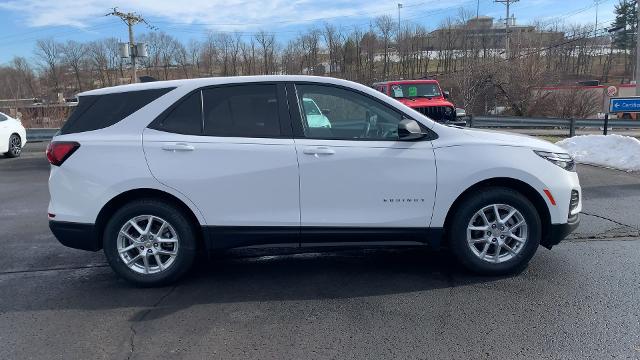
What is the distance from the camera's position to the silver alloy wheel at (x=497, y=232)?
4324 mm

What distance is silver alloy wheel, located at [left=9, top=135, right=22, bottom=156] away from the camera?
47.5 ft

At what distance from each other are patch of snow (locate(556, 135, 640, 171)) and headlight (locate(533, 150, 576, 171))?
6590 mm

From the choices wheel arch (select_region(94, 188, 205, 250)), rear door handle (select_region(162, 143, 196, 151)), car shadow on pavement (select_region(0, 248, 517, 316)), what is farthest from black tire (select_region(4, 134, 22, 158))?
rear door handle (select_region(162, 143, 196, 151))

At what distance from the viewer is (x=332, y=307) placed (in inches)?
154

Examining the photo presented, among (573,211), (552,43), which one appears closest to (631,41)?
(552,43)

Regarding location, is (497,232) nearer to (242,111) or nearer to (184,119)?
(242,111)

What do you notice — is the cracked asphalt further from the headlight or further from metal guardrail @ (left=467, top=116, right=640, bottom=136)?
metal guardrail @ (left=467, top=116, right=640, bottom=136)

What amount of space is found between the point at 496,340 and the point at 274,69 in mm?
66239

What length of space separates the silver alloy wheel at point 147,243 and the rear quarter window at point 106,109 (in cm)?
91

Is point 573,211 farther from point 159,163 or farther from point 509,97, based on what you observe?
point 509,97

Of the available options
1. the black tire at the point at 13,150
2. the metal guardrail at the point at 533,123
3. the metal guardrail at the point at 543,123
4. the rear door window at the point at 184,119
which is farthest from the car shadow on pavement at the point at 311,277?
the metal guardrail at the point at 533,123

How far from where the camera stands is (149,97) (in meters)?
4.37

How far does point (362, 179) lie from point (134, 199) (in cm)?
196

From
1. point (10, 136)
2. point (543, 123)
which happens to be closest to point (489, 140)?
point (10, 136)
